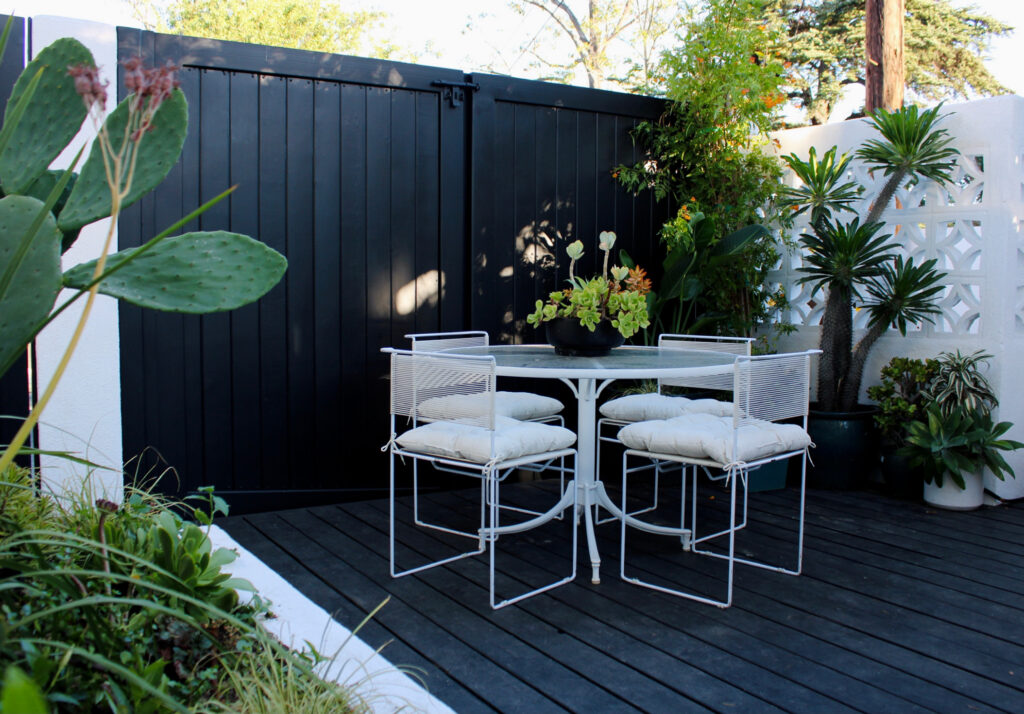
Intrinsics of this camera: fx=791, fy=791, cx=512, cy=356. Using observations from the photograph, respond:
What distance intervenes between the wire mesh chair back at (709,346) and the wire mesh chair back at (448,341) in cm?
88

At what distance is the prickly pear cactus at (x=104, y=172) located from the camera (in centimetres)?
148

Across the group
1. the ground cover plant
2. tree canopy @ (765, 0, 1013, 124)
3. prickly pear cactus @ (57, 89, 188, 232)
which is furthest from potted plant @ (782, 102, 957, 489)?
tree canopy @ (765, 0, 1013, 124)

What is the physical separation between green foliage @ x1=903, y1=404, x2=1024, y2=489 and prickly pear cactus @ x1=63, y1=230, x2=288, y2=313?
3286mm

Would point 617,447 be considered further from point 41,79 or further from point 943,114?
point 41,79

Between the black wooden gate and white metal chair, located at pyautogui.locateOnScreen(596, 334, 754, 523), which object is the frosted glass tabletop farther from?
the black wooden gate

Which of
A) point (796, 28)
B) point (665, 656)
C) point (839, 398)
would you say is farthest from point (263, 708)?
point (796, 28)

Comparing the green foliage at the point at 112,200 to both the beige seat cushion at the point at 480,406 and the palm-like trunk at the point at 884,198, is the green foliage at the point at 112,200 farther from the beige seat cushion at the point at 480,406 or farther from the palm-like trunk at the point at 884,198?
the palm-like trunk at the point at 884,198

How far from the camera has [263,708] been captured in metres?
1.35

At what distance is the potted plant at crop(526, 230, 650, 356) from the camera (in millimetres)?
3082

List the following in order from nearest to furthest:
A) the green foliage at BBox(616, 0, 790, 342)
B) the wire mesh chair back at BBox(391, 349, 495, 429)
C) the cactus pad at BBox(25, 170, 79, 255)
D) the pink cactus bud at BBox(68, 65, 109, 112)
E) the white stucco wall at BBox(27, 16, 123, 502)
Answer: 1. the pink cactus bud at BBox(68, 65, 109, 112)
2. the cactus pad at BBox(25, 170, 79, 255)
3. the wire mesh chair back at BBox(391, 349, 495, 429)
4. the white stucco wall at BBox(27, 16, 123, 502)
5. the green foliage at BBox(616, 0, 790, 342)

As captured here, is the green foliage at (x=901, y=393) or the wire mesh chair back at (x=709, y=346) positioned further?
the green foliage at (x=901, y=393)

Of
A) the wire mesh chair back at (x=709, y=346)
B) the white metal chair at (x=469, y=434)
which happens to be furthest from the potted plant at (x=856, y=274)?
the white metal chair at (x=469, y=434)

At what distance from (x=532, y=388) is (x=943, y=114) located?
252 centimetres

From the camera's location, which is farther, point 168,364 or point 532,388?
point 532,388
